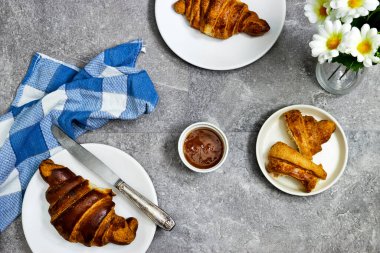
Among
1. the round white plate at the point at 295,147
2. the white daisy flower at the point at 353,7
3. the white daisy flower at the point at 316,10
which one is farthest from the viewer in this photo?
the round white plate at the point at 295,147

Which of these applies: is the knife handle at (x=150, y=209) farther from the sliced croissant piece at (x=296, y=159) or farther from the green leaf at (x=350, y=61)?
Result: the green leaf at (x=350, y=61)

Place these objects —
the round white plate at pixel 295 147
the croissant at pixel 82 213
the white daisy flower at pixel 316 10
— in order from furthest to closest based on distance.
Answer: the round white plate at pixel 295 147 → the croissant at pixel 82 213 → the white daisy flower at pixel 316 10

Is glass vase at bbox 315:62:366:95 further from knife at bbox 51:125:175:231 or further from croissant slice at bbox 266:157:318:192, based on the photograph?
knife at bbox 51:125:175:231

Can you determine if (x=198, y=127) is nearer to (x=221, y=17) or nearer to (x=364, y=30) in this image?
(x=221, y=17)

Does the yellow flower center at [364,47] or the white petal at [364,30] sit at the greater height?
the white petal at [364,30]

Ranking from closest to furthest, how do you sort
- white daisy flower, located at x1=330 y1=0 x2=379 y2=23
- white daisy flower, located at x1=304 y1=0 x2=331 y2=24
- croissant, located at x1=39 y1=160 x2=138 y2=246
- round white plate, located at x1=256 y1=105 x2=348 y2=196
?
1. white daisy flower, located at x1=330 y1=0 x2=379 y2=23
2. white daisy flower, located at x1=304 y1=0 x2=331 y2=24
3. croissant, located at x1=39 y1=160 x2=138 y2=246
4. round white plate, located at x1=256 y1=105 x2=348 y2=196

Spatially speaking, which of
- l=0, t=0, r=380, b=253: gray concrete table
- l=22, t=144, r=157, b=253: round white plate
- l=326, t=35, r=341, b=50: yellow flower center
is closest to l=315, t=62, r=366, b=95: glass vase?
l=0, t=0, r=380, b=253: gray concrete table

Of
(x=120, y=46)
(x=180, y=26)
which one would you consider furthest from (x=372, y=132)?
(x=120, y=46)

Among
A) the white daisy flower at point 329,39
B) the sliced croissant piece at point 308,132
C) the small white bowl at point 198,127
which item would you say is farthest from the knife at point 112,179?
the white daisy flower at point 329,39
